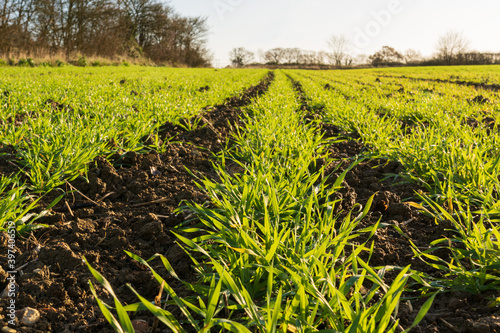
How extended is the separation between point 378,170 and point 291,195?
1590 millimetres

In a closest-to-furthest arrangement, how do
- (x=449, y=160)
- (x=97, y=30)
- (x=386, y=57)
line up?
1. (x=449, y=160)
2. (x=97, y=30)
3. (x=386, y=57)

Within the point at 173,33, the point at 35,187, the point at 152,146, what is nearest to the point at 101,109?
the point at 152,146

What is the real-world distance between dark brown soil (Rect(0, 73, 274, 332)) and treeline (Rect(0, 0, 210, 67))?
2043 centimetres

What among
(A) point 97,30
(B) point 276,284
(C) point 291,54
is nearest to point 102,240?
(B) point 276,284

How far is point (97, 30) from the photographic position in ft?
98.4

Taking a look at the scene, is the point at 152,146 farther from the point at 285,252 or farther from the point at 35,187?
the point at 285,252

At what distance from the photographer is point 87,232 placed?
1903mm

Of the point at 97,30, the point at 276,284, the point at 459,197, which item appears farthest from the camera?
the point at 97,30

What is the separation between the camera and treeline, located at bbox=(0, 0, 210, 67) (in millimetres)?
22708

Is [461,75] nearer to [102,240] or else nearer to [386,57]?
[102,240]

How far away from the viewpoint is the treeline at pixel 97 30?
2271 centimetres

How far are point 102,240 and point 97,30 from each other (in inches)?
1329

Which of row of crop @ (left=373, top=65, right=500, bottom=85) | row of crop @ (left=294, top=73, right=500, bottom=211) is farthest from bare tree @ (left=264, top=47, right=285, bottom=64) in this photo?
row of crop @ (left=294, top=73, right=500, bottom=211)

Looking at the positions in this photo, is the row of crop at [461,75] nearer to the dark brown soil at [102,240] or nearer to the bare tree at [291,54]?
the dark brown soil at [102,240]
